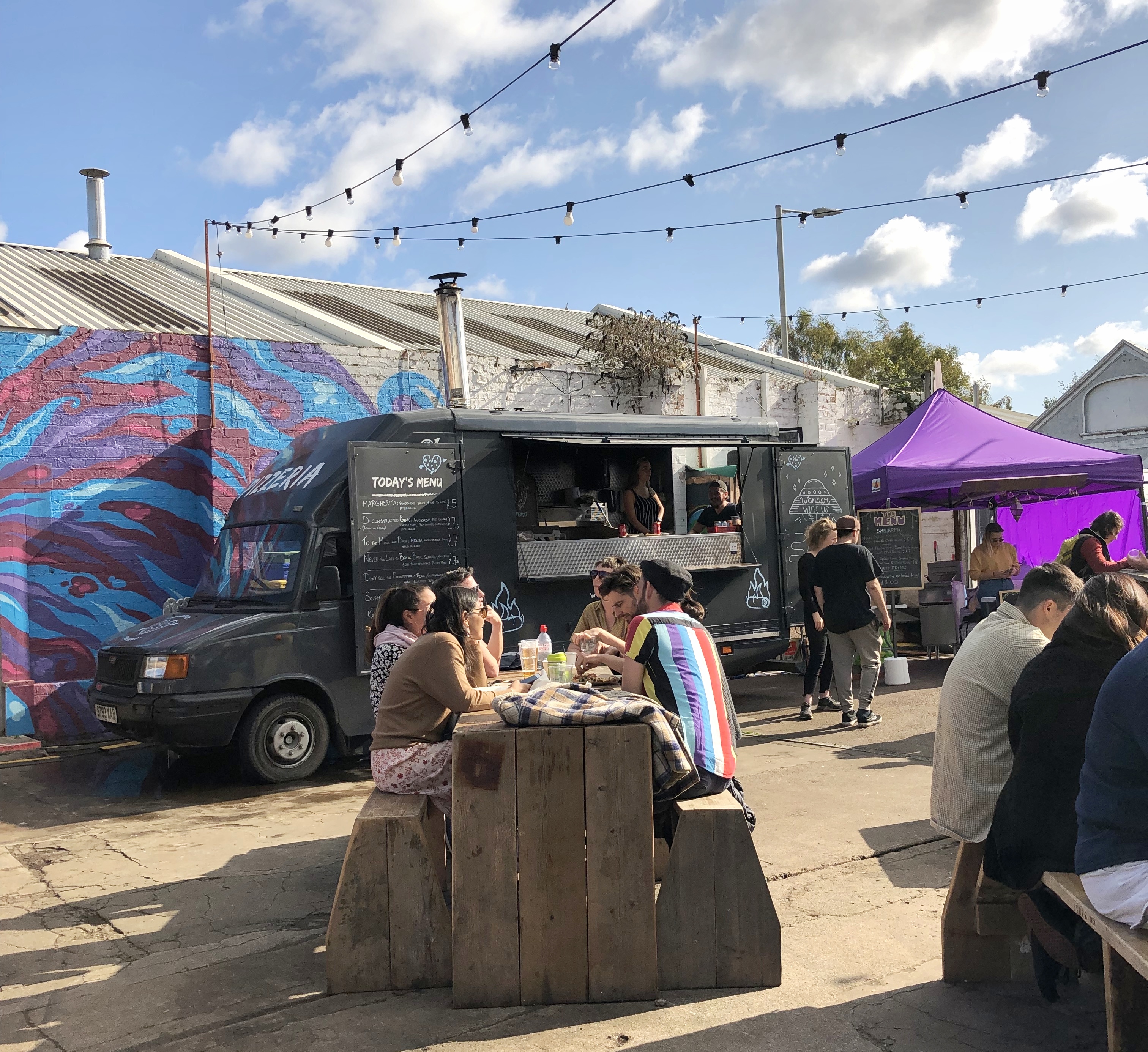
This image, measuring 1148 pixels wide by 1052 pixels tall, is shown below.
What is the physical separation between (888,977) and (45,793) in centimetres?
671

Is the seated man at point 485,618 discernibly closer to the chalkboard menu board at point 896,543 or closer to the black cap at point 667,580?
the black cap at point 667,580

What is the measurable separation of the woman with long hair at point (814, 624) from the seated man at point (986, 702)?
212 inches

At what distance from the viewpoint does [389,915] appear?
409cm

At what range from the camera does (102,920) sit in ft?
16.4

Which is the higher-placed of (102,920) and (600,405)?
(600,405)

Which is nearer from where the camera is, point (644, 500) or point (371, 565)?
point (371, 565)

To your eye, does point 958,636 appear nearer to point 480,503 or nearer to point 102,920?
point 480,503

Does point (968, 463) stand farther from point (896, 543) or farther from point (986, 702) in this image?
point (986, 702)

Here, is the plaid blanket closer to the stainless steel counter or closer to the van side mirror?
the van side mirror

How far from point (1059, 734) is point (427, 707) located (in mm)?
2682

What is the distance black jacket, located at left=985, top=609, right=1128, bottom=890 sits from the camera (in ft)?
11.1

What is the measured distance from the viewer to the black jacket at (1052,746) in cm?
338

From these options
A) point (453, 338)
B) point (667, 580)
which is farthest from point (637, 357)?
point (667, 580)

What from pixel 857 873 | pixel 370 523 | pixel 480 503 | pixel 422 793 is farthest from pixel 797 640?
pixel 422 793
